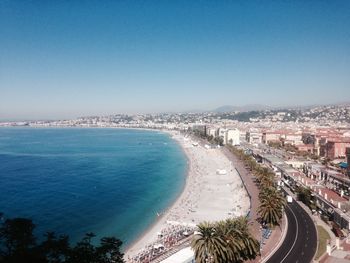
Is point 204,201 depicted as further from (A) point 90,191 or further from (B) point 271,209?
(A) point 90,191

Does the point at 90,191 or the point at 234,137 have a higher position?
the point at 234,137

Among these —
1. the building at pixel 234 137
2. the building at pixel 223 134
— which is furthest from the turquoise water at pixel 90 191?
the building at pixel 223 134

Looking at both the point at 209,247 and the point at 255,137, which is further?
the point at 255,137

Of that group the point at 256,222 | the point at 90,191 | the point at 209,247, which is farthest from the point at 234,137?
the point at 209,247

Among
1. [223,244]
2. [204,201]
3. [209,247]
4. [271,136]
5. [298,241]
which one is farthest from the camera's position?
[271,136]

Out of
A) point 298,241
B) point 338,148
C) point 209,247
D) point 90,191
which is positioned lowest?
point 90,191

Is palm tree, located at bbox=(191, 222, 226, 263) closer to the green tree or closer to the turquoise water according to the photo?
the green tree

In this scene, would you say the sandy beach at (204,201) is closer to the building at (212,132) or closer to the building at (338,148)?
the building at (338,148)
